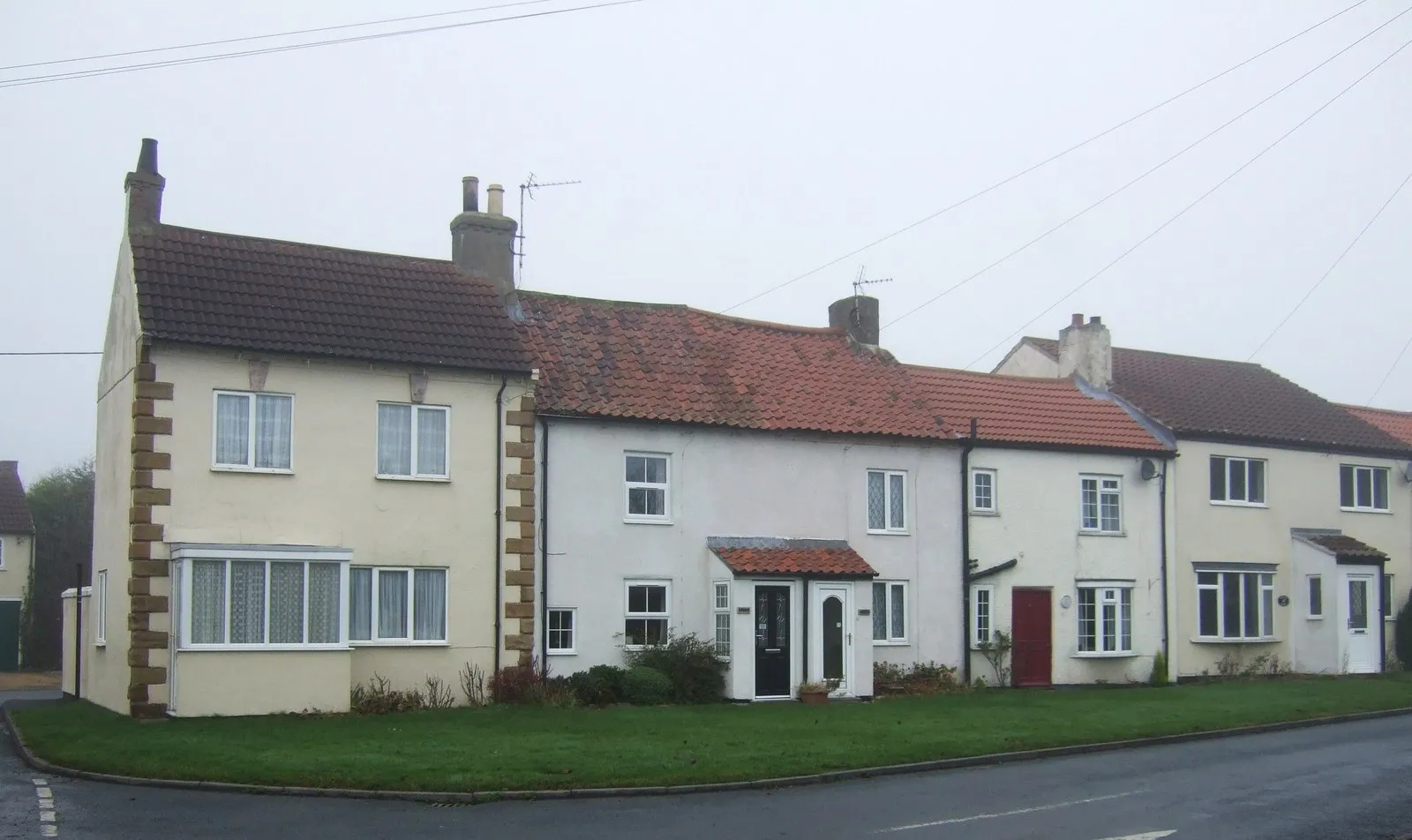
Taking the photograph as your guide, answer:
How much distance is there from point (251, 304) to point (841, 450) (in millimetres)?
12872

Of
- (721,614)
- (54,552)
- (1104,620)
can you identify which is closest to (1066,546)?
(1104,620)

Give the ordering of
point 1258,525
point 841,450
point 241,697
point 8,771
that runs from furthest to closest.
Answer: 1. point 1258,525
2. point 841,450
3. point 241,697
4. point 8,771

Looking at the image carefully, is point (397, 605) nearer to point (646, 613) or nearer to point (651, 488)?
point (646, 613)

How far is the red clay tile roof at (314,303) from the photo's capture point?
2464 centimetres

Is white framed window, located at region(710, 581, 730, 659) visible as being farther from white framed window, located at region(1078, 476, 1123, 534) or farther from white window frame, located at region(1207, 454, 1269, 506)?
white window frame, located at region(1207, 454, 1269, 506)

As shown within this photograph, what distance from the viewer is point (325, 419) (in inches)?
998

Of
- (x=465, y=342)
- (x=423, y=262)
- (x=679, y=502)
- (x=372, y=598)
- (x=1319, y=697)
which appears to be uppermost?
(x=423, y=262)

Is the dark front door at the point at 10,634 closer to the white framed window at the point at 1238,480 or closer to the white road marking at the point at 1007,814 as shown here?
the white framed window at the point at 1238,480

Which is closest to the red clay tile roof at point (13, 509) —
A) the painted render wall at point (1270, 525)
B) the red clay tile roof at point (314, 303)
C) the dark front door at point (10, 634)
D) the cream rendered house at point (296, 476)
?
the dark front door at point (10, 634)

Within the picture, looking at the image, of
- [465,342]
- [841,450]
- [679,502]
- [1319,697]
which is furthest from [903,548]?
[465,342]

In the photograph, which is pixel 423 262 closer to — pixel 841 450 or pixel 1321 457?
pixel 841 450

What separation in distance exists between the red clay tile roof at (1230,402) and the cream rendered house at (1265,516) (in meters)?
0.05

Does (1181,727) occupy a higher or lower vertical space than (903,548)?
lower

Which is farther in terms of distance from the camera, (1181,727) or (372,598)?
(372,598)
